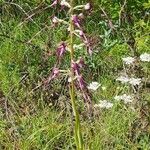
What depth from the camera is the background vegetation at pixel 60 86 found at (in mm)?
3039

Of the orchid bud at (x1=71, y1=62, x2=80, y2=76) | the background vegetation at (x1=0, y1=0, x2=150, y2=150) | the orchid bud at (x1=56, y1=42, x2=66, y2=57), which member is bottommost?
the background vegetation at (x1=0, y1=0, x2=150, y2=150)

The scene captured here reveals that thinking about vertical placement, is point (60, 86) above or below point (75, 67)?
below

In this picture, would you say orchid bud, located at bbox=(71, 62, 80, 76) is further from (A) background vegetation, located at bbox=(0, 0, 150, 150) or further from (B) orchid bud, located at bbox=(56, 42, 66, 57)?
(A) background vegetation, located at bbox=(0, 0, 150, 150)

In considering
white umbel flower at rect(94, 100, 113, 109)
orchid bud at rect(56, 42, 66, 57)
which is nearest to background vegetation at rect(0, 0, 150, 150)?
white umbel flower at rect(94, 100, 113, 109)

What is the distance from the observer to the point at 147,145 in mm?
2947

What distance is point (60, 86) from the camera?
3.66 m

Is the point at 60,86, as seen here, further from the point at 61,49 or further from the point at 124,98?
the point at 61,49

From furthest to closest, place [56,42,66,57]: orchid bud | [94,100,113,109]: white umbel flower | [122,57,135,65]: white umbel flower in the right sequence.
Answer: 1. [122,57,135,65]: white umbel flower
2. [94,100,113,109]: white umbel flower
3. [56,42,66,57]: orchid bud

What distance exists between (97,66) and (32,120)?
93 centimetres

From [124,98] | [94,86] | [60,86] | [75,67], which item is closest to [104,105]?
[124,98]

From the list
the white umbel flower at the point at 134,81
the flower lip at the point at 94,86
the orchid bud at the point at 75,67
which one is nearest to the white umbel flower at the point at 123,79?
the white umbel flower at the point at 134,81

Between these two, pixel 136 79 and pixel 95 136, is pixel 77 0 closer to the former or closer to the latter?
pixel 136 79

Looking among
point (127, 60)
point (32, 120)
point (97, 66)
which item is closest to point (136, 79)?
point (127, 60)

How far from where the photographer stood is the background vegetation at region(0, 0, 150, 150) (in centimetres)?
304
